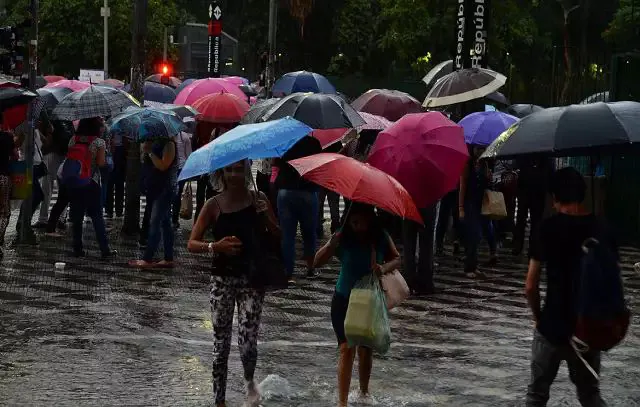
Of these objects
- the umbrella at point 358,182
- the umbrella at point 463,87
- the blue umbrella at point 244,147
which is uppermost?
the umbrella at point 463,87

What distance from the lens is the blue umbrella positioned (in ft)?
27.1

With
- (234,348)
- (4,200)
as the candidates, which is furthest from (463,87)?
(234,348)

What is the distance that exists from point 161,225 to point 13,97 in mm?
2490

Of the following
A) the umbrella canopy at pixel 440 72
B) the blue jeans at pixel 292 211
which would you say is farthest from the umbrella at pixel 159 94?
the blue jeans at pixel 292 211

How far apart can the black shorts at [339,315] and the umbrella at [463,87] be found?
8.52 metres

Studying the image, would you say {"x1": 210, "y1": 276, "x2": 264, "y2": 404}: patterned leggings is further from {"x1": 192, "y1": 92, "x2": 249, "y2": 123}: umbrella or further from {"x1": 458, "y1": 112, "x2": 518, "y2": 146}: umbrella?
{"x1": 192, "y1": 92, "x2": 249, "y2": 123}: umbrella

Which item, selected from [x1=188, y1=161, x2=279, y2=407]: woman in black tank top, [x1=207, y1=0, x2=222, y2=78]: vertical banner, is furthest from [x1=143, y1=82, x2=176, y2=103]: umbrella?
Answer: [x1=207, y1=0, x2=222, y2=78]: vertical banner

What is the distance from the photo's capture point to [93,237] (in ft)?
63.1

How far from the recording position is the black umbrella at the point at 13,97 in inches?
643

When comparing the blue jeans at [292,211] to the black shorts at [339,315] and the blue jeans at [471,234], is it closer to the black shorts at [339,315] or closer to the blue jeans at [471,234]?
the blue jeans at [471,234]

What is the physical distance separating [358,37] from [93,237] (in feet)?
174

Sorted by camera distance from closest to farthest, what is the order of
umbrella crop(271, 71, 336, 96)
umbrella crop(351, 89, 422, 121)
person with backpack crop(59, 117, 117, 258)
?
person with backpack crop(59, 117, 117, 258)
umbrella crop(351, 89, 422, 121)
umbrella crop(271, 71, 336, 96)

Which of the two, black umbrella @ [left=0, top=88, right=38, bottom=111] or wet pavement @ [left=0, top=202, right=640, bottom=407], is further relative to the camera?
black umbrella @ [left=0, top=88, right=38, bottom=111]

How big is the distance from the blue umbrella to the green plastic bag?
1.03m
